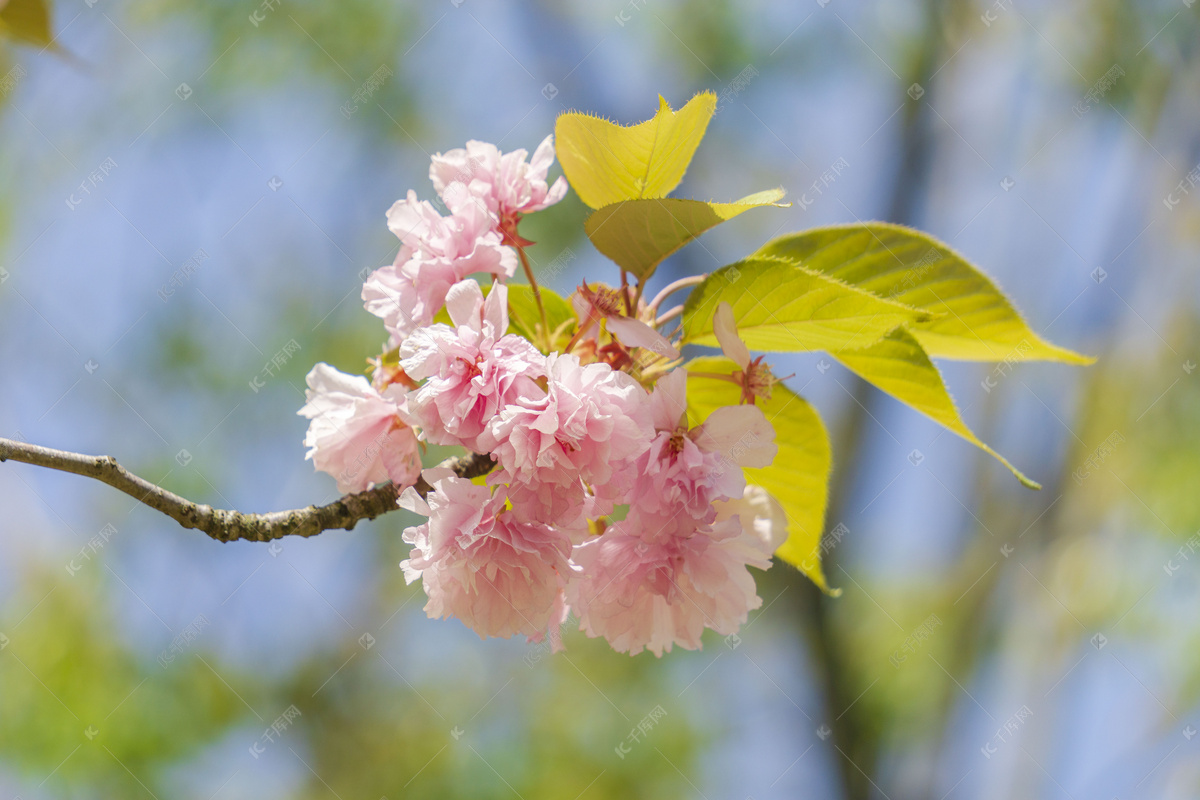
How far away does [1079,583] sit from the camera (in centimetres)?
357

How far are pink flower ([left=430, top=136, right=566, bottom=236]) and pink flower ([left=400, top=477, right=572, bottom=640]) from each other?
0.33 metres

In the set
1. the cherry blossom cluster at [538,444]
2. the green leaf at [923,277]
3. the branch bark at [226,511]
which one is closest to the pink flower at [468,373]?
the cherry blossom cluster at [538,444]

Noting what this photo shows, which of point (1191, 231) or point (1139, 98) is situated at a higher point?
point (1139, 98)

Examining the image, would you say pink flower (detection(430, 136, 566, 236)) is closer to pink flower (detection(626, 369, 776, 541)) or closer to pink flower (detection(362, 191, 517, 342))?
pink flower (detection(362, 191, 517, 342))

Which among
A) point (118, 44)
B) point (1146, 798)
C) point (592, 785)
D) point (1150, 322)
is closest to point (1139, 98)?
point (1150, 322)

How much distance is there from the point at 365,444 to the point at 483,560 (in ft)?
0.63

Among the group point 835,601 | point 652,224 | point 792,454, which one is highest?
point 652,224

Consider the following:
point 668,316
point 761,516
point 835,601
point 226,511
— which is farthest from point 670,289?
point 835,601

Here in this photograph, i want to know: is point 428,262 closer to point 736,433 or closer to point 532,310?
point 532,310

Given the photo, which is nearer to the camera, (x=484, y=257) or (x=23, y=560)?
(x=484, y=257)

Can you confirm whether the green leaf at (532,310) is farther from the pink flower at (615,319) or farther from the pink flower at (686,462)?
the pink flower at (686,462)

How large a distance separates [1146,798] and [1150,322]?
2223mm

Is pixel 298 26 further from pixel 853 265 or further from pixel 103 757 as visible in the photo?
pixel 853 265

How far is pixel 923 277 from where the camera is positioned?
0.85 m
